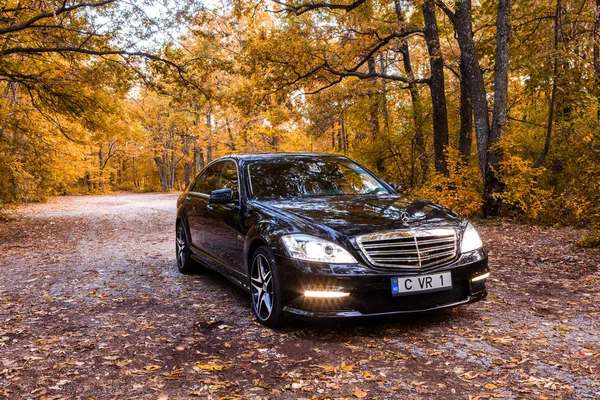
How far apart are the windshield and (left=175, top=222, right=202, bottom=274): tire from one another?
6.48ft

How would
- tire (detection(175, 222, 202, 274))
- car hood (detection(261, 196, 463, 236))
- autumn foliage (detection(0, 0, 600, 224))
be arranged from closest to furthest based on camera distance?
car hood (detection(261, 196, 463, 236)), tire (detection(175, 222, 202, 274)), autumn foliage (detection(0, 0, 600, 224))

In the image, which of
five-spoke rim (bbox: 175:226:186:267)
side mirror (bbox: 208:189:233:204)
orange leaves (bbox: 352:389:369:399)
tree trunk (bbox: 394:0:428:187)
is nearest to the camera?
orange leaves (bbox: 352:389:369:399)

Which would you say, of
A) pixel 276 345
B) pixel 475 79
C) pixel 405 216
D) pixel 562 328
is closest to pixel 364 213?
pixel 405 216

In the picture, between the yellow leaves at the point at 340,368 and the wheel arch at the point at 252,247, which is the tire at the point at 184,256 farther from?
the yellow leaves at the point at 340,368

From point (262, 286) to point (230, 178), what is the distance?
1.72m

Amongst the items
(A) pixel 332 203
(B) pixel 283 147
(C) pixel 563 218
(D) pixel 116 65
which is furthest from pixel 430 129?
(B) pixel 283 147

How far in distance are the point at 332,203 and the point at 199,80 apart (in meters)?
10.7

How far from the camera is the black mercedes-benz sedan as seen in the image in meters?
3.77

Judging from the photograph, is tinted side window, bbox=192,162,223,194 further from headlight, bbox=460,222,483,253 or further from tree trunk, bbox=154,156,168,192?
tree trunk, bbox=154,156,168,192

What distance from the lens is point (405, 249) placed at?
12.7 ft

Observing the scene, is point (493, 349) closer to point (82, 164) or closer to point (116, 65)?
point (116, 65)

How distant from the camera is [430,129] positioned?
15.8 meters

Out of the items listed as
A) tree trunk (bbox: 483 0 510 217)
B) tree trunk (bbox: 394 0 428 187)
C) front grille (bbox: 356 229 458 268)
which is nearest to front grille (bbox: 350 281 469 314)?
front grille (bbox: 356 229 458 268)

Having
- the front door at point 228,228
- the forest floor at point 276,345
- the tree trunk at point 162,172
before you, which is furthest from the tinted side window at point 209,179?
the tree trunk at point 162,172
